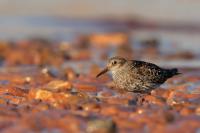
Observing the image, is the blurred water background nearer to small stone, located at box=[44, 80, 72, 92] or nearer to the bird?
the bird

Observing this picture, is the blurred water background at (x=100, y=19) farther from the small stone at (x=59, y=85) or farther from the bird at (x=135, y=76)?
the small stone at (x=59, y=85)

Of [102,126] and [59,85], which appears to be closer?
[102,126]

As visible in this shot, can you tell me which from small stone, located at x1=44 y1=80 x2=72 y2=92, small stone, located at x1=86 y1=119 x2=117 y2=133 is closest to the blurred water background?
small stone, located at x1=44 y1=80 x2=72 y2=92

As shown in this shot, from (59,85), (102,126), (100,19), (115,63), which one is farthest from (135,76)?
(100,19)

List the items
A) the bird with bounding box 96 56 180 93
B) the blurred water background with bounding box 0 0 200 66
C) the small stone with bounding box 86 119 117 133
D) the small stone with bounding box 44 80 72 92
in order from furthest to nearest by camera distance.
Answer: the blurred water background with bounding box 0 0 200 66
the small stone with bounding box 44 80 72 92
the bird with bounding box 96 56 180 93
the small stone with bounding box 86 119 117 133

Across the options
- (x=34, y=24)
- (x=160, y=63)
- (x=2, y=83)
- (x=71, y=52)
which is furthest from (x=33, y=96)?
(x=34, y=24)

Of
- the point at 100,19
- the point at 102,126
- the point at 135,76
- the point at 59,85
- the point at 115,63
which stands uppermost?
the point at 100,19

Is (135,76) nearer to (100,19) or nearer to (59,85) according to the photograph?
(59,85)

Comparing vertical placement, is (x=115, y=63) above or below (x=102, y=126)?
above
